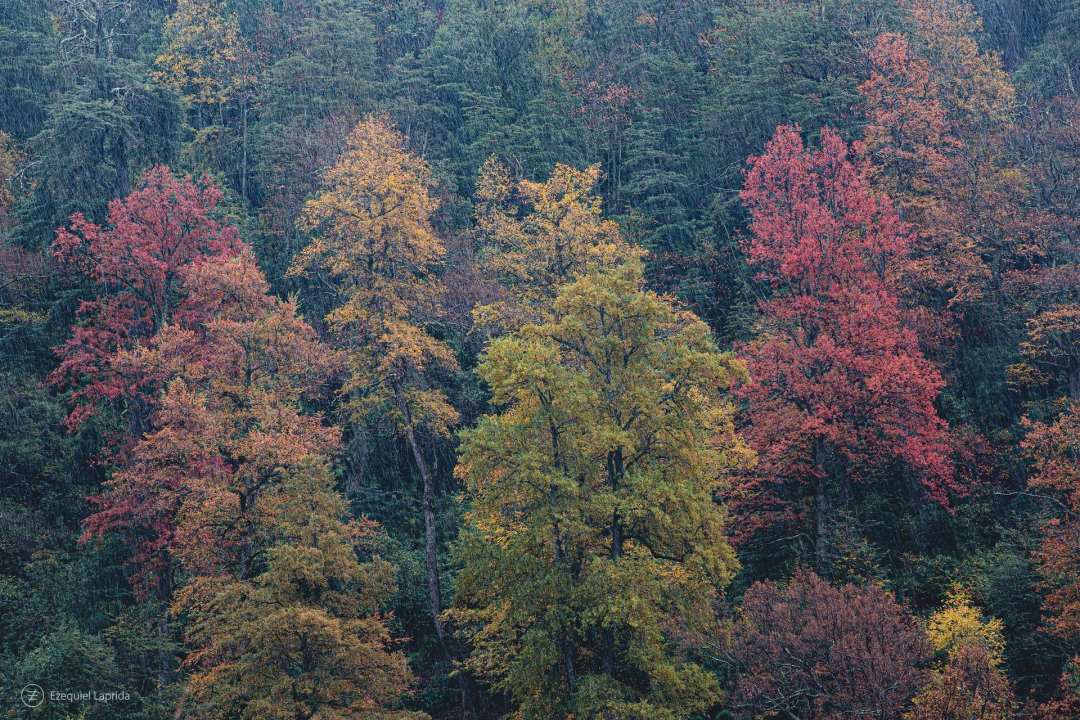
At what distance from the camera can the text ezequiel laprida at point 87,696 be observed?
18.4 m

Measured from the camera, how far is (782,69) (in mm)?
40625

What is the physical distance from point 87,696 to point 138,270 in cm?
1631

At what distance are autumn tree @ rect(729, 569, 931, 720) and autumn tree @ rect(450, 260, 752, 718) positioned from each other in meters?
1.31

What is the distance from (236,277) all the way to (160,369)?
148 inches

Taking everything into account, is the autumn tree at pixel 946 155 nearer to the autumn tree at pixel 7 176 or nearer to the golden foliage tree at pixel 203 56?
the golden foliage tree at pixel 203 56

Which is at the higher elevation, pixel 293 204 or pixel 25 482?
pixel 293 204

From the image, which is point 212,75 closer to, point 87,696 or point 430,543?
point 430,543

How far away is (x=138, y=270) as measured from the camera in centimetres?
2973

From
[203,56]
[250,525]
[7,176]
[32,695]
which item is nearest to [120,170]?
[7,176]

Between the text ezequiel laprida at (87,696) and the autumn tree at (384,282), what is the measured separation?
32.6ft

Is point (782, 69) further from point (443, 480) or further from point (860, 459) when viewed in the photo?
point (443, 480)

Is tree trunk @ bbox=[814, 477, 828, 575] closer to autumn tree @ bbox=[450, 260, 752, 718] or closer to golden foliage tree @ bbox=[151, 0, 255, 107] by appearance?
autumn tree @ bbox=[450, 260, 752, 718]

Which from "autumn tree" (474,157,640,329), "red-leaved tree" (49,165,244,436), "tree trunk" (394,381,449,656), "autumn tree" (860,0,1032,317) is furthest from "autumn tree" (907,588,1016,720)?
"red-leaved tree" (49,165,244,436)

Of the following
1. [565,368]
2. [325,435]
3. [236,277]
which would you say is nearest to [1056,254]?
[565,368]
